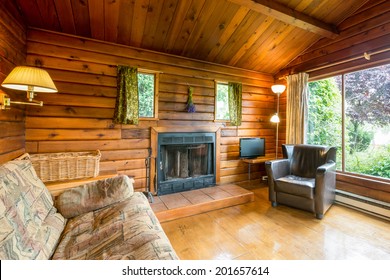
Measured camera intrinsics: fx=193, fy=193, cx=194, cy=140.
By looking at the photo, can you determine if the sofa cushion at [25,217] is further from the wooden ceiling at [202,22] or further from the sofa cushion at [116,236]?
the wooden ceiling at [202,22]

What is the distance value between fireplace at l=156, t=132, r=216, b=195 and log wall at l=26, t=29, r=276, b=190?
21 centimetres

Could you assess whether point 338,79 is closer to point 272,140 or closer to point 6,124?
point 272,140

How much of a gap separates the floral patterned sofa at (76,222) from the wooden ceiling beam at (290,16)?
2460 mm

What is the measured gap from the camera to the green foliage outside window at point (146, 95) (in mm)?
2914

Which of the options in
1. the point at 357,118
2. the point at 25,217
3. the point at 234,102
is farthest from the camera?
the point at 234,102

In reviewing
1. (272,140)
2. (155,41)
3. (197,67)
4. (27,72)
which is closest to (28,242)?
(27,72)

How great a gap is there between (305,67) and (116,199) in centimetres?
376

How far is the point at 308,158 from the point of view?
299 centimetres

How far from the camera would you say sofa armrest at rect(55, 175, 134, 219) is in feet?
5.20

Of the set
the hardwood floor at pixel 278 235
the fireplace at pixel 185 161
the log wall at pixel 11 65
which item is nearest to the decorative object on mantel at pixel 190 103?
the fireplace at pixel 185 161

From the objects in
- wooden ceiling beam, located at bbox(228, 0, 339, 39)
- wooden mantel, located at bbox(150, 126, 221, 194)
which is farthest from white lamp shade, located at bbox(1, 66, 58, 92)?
wooden ceiling beam, located at bbox(228, 0, 339, 39)

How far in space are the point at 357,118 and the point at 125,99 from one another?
3.46m

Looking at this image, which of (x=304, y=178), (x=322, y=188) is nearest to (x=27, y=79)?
(x=322, y=188)

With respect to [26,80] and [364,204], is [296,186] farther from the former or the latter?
[26,80]
